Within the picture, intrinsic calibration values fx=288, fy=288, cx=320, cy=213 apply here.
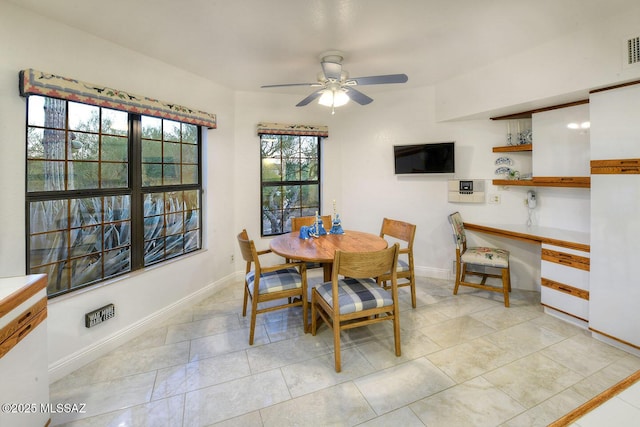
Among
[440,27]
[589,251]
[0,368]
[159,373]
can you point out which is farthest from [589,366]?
[0,368]

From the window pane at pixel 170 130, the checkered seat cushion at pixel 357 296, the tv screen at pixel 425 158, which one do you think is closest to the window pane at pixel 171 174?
the window pane at pixel 170 130

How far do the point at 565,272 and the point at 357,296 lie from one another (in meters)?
2.07

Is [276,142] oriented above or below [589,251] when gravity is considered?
above

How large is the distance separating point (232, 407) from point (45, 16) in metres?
2.90

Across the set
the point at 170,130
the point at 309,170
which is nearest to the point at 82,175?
the point at 170,130

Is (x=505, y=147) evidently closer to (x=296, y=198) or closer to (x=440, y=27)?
(x=440, y=27)

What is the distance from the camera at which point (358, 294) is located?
2.20 metres

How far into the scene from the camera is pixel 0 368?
1161mm

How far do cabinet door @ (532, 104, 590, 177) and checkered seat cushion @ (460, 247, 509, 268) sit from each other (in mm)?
948

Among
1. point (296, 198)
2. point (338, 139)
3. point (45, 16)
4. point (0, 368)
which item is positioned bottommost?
point (0, 368)

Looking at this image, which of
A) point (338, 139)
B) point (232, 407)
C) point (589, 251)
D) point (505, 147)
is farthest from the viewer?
point (338, 139)

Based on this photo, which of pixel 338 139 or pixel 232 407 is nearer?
pixel 232 407

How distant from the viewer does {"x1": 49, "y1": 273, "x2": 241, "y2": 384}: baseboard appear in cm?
202

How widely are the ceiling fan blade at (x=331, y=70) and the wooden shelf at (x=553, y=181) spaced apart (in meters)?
2.34
